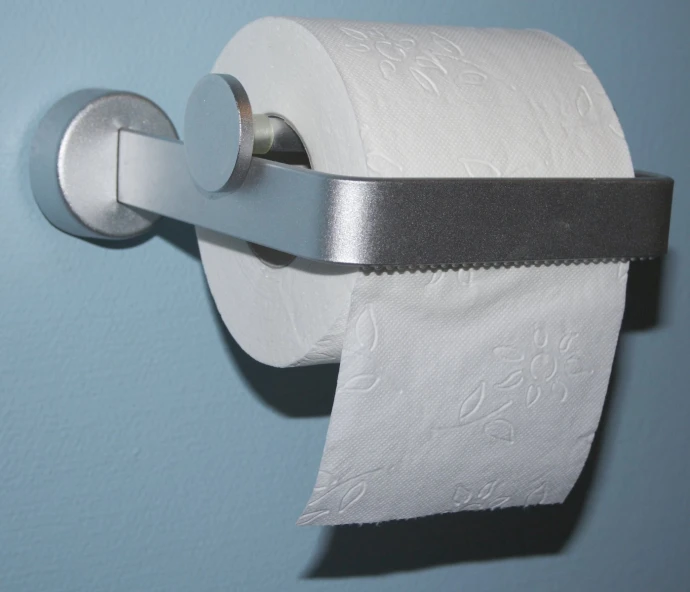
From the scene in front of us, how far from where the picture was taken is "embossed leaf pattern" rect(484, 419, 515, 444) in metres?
0.42

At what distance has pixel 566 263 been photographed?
1.34 feet

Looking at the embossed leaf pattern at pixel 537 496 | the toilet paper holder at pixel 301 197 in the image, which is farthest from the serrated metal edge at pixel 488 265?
the embossed leaf pattern at pixel 537 496

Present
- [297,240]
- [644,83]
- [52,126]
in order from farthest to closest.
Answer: [644,83], [52,126], [297,240]

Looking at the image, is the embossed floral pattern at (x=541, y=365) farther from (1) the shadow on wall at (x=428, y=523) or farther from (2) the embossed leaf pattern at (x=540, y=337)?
(1) the shadow on wall at (x=428, y=523)

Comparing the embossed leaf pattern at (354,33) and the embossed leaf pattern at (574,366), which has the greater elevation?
the embossed leaf pattern at (354,33)

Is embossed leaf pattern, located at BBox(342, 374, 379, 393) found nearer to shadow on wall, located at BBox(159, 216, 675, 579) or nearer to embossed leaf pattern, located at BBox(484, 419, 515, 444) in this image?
embossed leaf pattern, located at BBox(484, 419, 515, 444)

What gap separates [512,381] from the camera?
416 mm

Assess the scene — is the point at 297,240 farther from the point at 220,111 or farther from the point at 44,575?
the point at 44,575

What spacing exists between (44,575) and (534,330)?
291 millimetres

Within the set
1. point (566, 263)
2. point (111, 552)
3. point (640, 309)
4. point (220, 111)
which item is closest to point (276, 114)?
point (220, 111)

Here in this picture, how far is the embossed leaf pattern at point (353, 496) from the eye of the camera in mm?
405

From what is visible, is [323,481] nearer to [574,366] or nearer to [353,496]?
[353,496]

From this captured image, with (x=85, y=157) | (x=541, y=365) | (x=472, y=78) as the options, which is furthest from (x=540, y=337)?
(x=85, y=157)

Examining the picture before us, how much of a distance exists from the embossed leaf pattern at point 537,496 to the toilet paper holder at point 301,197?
0.12m
